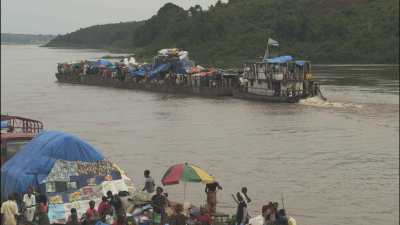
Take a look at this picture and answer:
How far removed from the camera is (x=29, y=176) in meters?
13.6

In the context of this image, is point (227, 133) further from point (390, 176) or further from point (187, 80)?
point (187, 80)

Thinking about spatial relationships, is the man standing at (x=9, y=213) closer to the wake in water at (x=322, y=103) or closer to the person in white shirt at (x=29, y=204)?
the person in white shirt at (x=29, y=204)

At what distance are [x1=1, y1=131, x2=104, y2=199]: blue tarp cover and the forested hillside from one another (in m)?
75.2

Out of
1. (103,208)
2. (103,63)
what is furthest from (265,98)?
(103,208)

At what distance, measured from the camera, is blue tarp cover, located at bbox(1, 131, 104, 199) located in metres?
13.7

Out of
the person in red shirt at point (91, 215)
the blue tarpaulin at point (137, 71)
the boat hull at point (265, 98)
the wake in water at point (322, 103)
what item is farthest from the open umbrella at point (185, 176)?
the blue tarpaulin at point (137, 71)

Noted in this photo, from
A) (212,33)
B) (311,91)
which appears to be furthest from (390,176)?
(212,33)

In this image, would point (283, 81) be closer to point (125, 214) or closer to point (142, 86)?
point (142, 86)

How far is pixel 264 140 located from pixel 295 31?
70.4 meters

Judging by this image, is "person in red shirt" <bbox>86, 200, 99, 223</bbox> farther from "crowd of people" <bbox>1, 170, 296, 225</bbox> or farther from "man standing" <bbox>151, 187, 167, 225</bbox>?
"man standing" <bbox>151, 187, 167, 225</bbox>

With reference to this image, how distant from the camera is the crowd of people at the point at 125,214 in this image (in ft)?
40.1

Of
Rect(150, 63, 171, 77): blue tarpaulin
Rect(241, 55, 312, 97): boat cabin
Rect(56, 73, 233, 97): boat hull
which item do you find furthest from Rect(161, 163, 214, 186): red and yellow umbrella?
Rect(150, 63, 171, 77): blue tarpaulin

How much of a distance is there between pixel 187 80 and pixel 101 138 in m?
23.1

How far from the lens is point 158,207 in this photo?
12750mm
